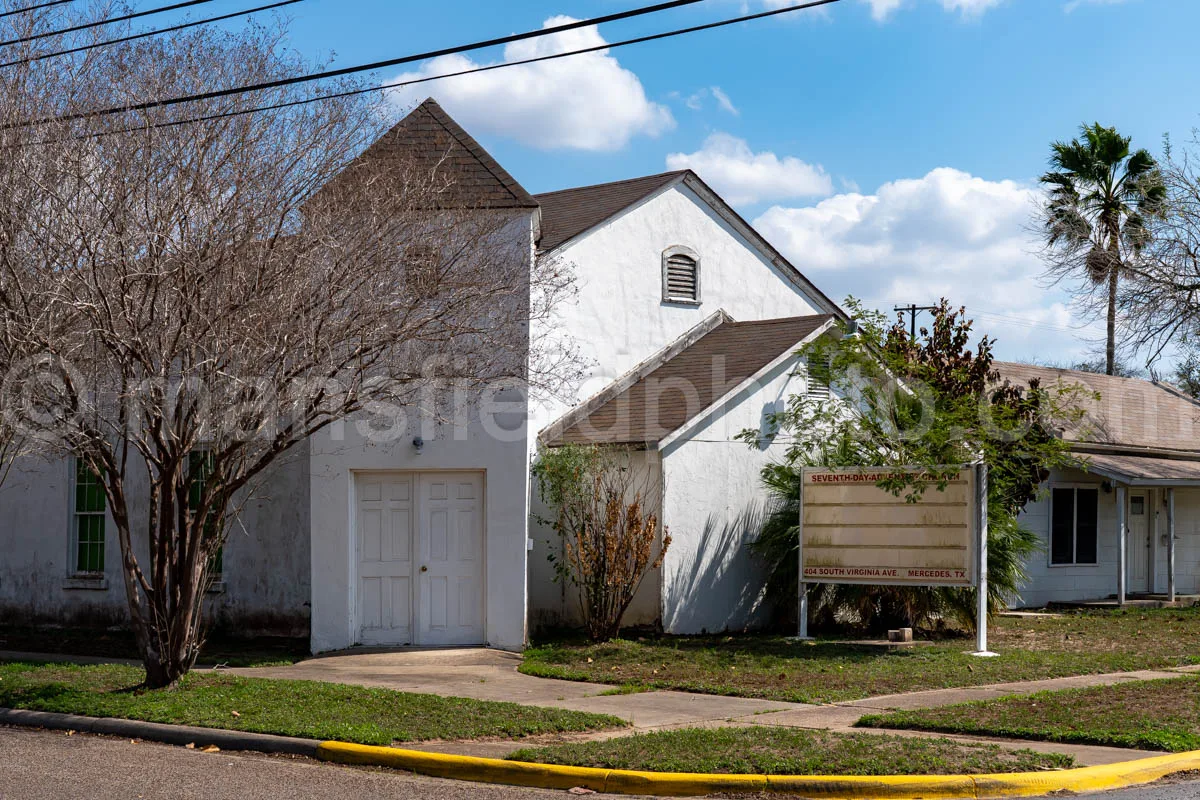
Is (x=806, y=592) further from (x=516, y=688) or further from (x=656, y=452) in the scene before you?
(x=516, y=688)

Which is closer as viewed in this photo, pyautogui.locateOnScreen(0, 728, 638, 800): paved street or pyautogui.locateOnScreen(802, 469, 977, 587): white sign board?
pyautogui.locateOnScreen(0, 728, 638, 800): paved street

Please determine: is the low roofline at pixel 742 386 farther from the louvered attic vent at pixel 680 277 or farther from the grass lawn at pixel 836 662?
the grass lawn at pixel 836 662

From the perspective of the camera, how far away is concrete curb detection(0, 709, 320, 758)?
32.8 ft

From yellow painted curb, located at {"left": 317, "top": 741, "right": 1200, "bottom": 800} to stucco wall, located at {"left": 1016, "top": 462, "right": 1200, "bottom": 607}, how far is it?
13.7m

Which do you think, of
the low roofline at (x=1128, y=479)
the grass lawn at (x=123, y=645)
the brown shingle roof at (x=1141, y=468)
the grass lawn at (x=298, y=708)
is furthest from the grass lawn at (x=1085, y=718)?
the low roofline at (x=1128, y=479)

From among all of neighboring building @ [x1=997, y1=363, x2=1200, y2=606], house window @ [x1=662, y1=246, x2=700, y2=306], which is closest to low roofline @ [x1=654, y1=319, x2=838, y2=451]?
house window @ [x1=662, y1=246, x2=700, y2=306]

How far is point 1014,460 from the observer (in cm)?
2080

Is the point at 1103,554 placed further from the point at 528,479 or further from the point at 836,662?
the point at 528,479

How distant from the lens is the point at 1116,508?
24.4m

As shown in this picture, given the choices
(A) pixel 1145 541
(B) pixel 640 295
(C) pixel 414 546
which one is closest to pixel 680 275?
(B) pixel 640 295

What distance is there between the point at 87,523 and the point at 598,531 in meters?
8.23

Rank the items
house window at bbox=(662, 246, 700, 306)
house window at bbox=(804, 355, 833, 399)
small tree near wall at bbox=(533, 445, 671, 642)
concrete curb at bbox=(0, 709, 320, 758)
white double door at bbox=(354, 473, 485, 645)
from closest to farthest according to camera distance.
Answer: concrete curb at bbox=(0, 709, 320, 758)
white double door at bbox=(354, 473, 485, 645)
small tree near wall at bbox=(533, 445, 671, 642)
house window at bbox=(804, 355, 833, 399)
house window at bbox=(662, 246, 700, 306)

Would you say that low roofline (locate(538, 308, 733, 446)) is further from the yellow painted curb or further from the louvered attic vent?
the yellow painted curb

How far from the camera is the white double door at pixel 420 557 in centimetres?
1609
